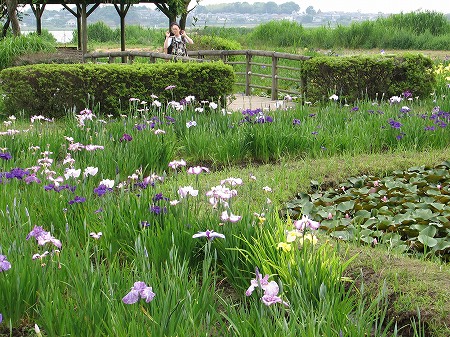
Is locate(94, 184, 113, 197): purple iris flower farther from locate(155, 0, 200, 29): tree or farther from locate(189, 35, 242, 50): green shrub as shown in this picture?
locate(155, 0, 200, 29): tree

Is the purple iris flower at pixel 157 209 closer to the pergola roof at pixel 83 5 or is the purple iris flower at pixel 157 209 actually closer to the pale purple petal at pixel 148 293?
the pale purple petal at pixel 148 293

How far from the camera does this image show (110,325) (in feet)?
8.27

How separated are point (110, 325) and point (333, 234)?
2.18 metres

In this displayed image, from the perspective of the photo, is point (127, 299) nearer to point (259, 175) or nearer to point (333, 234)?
point (333, 234)

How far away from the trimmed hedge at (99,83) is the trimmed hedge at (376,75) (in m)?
1.75

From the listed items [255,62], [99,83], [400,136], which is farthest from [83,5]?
[400,136]

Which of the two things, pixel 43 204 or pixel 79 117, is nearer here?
pixel 43 204

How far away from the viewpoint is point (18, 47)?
1573cm

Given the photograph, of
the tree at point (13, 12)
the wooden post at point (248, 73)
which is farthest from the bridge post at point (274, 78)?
the tree at point (13, 12)

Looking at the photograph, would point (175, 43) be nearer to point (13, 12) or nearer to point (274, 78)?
point (274, 78)

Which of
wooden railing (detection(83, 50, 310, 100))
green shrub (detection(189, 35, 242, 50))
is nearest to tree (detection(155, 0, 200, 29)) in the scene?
green shrub (detection(189, 35, 242, 50))

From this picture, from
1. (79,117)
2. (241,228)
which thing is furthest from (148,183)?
(79,117)

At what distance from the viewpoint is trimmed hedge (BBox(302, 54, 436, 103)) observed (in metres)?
10.5

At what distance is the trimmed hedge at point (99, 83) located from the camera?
9.67 m
